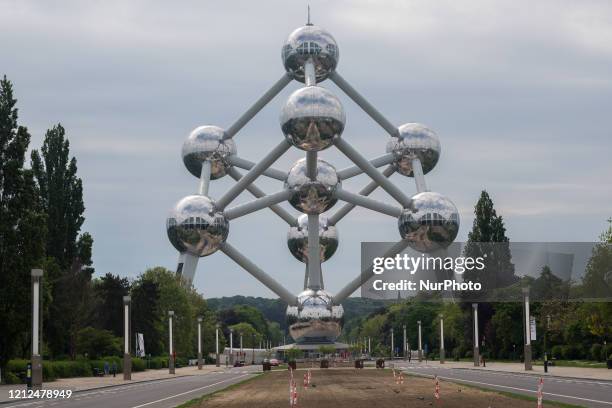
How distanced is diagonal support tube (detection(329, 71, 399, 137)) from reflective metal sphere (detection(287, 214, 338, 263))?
252 inches

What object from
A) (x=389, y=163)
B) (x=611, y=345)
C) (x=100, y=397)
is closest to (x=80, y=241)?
(x=389, y=163)

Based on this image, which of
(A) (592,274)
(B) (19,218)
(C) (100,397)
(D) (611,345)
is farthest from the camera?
(D) (611,345)

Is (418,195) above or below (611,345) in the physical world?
above

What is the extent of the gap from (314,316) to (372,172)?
319 inches

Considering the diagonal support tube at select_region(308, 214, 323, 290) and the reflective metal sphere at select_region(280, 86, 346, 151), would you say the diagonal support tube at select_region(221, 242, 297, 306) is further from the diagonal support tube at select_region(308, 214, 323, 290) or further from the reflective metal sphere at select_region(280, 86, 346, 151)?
the reflective metal sphere at select_region(280, 86, 346, 151)

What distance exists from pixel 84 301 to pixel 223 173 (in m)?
14.7

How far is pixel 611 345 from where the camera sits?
64.5 m

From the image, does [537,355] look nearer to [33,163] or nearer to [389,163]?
[389,163]

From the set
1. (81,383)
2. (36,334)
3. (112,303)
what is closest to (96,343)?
(112,303)

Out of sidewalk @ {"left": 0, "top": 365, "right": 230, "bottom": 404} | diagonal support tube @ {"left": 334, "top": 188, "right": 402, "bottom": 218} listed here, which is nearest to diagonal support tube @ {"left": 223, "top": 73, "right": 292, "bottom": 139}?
diagonal support tube @ {"left": 334, "top": 188, "right": 402, "bottom": 218}

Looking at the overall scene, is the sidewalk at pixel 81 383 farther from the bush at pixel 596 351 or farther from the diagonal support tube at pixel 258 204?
the bush at pixel 596 351

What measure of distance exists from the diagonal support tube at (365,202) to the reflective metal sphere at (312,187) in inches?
14.3

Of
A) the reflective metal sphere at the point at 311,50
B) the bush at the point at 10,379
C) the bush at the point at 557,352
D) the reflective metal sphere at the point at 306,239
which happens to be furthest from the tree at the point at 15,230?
the bush at the point at 557,352

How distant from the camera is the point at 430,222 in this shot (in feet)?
154
